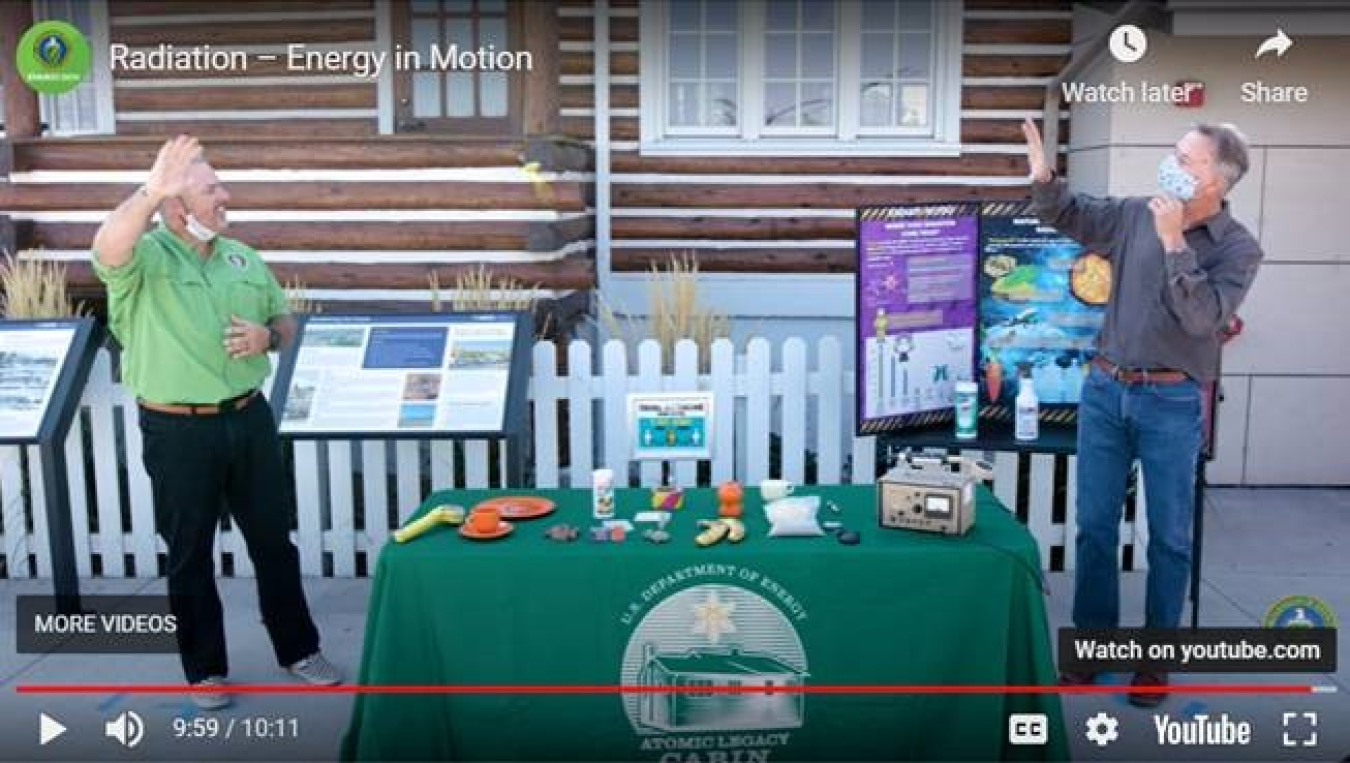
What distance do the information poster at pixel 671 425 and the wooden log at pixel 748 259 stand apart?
14.0ft

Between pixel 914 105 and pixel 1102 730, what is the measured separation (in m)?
5.67


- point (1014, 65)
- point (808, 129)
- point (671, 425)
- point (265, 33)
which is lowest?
point (671, 425)

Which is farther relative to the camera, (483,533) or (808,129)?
(808,129)

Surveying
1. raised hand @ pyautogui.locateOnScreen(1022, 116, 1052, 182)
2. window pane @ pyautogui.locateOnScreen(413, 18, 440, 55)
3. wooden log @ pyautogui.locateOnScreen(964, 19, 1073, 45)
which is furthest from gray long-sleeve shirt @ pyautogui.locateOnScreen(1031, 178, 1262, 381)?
window pane @ pyautogui.locateOnScreen(413, 18, 440, 55)

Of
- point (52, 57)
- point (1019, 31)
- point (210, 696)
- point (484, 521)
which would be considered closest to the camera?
point (484, 521)

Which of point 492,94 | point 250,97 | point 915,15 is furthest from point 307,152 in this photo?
point 915,15

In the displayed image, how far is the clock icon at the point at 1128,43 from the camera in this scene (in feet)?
21.8

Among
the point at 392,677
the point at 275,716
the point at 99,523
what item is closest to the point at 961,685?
the point at 392,677

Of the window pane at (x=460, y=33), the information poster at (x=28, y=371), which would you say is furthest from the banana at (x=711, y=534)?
the window pane at (x=460, y=33)

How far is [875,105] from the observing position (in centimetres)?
842

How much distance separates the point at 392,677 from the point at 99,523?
10.1 feet

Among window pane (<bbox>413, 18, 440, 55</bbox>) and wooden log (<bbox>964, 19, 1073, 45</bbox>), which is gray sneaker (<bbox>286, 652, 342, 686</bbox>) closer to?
window pane (<bbox>413, 18, 440, 55</bbox>)

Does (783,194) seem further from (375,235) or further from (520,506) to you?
(520,506)

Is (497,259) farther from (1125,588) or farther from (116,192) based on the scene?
(1125,588)
